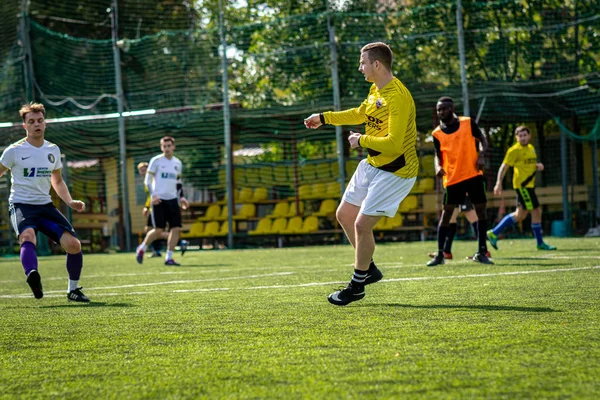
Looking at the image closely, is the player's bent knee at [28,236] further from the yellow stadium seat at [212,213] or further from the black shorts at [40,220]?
the yellow stadium seat at [212,213]

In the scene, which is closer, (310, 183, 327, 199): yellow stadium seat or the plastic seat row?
the plastic seat row

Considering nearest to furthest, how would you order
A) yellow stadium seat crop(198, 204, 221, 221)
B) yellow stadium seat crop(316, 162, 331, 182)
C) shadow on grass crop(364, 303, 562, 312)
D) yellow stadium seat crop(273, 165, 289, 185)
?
shadow on grass crop(364, 303, 562, 312) → yellow stadium seat crop(316, 162, 331, 182) → yellow stadium seat crop(273, 165, 289, 185) → yellow stadium seat crop(198, 204, 221, 221)

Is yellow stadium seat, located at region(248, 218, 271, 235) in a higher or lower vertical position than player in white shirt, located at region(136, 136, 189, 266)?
lower

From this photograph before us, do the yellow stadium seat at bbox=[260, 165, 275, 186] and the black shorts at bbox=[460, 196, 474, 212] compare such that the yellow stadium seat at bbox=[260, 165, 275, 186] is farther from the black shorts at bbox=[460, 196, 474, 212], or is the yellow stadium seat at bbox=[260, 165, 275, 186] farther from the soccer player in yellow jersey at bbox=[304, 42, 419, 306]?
the soccer player in yellow jersey at bbox=[304, 42, 419, 306]

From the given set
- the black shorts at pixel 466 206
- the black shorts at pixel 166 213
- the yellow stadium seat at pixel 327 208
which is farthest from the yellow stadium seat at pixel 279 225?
the black shorts at pixel 466 206

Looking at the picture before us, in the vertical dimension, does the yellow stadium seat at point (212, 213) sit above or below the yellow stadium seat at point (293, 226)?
above

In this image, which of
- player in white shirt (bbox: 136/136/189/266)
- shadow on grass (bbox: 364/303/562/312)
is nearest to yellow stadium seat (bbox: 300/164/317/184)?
player in white shirt (bbox: 136/136/189/266)

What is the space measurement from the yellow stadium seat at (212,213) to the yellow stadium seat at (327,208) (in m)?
3.32

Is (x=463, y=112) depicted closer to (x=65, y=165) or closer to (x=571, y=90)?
(x=571, y=90)

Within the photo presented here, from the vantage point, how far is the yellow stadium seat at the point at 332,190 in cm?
2452

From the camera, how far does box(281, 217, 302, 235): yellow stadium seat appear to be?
2414cm

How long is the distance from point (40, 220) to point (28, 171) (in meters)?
0.46

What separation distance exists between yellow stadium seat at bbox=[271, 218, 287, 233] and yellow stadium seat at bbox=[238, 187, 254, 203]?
1.58 m

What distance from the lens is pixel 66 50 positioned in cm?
2506
